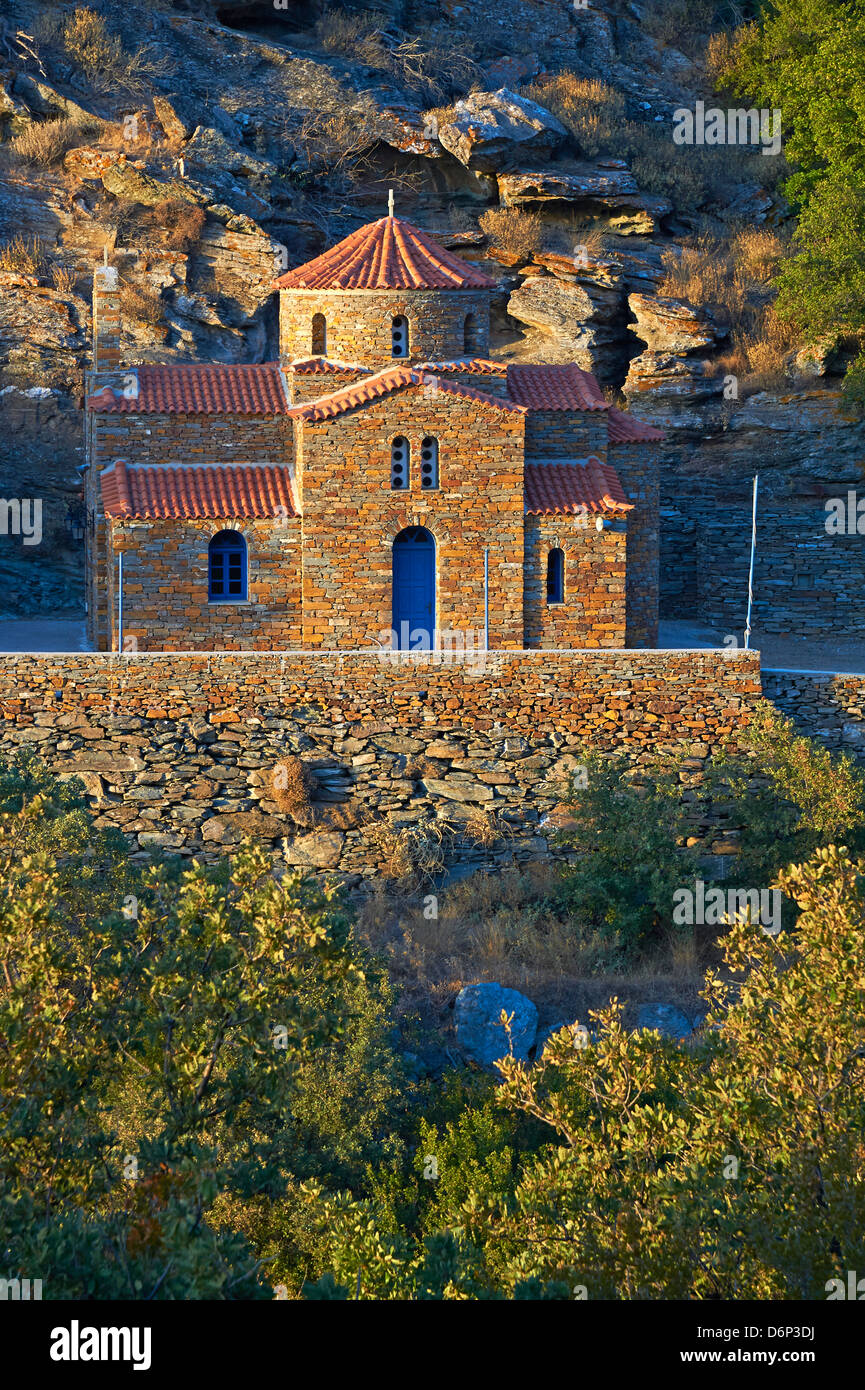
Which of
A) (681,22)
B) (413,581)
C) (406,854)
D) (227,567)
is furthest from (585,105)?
(406,854)

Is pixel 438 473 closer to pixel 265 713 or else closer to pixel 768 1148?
pixel 265 713

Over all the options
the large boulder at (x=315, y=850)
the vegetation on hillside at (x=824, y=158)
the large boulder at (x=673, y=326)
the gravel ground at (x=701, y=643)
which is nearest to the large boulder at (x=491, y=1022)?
the large boulder at (x=315, y=850)

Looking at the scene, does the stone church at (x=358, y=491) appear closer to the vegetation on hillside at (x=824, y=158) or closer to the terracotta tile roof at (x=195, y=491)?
the terracotta tile roof at (x=195, y=491)

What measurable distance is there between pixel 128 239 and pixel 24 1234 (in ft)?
104

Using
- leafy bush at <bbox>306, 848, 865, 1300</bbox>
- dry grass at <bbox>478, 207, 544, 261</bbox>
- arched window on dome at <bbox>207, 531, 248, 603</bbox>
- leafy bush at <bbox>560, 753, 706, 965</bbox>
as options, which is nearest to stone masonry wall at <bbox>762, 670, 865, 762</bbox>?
leafy bush at <bbox>560, 753, 706, 965</bbox>

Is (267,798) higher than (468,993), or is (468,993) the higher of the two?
(267,798)

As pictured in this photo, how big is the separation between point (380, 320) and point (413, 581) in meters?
5.05

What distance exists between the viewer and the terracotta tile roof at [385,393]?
25.2m

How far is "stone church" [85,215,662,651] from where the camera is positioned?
25.5 metres

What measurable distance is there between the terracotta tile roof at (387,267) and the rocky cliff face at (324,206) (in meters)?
8.10

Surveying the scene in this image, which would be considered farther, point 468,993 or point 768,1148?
point 468,993

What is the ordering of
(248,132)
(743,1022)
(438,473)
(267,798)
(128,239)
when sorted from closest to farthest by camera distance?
(743,1022) → (267,798) → (438,473) → (128,239) → (248,132)
